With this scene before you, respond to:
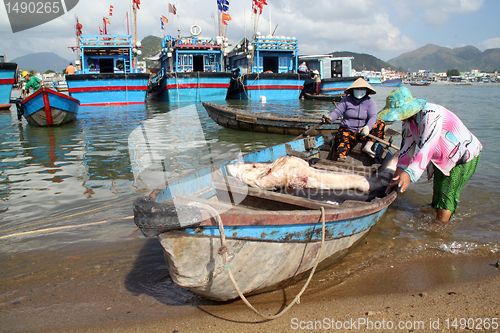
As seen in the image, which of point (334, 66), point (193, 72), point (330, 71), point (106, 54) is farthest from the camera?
point (334, 66)

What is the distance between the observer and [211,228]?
2307 mm

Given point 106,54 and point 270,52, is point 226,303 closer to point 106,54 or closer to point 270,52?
point 106,54

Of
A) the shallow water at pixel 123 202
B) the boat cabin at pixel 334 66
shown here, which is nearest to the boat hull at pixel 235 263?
the shallow water at pixel 123 202

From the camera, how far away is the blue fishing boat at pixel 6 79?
17.7 m

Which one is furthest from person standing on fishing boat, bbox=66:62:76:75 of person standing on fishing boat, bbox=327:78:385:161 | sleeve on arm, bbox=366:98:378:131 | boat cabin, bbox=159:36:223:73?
sleeve on arm, bbox=366:98:378:131

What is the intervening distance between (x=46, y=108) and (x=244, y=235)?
13.2m

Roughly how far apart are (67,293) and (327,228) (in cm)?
246

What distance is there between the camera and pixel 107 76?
19.4 m

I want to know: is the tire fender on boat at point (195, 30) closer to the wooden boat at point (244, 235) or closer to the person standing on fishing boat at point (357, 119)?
the person standing on fishing boat at point (357, 119)

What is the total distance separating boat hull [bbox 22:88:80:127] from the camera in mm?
12473

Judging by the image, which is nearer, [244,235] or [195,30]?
[244,235]

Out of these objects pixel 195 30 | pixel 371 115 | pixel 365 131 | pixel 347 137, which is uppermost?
pixel 195 30

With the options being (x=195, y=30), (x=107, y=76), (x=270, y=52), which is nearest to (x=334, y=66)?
(x=270, y=52)

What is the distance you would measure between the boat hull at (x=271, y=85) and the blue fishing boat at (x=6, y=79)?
44.2 feet
